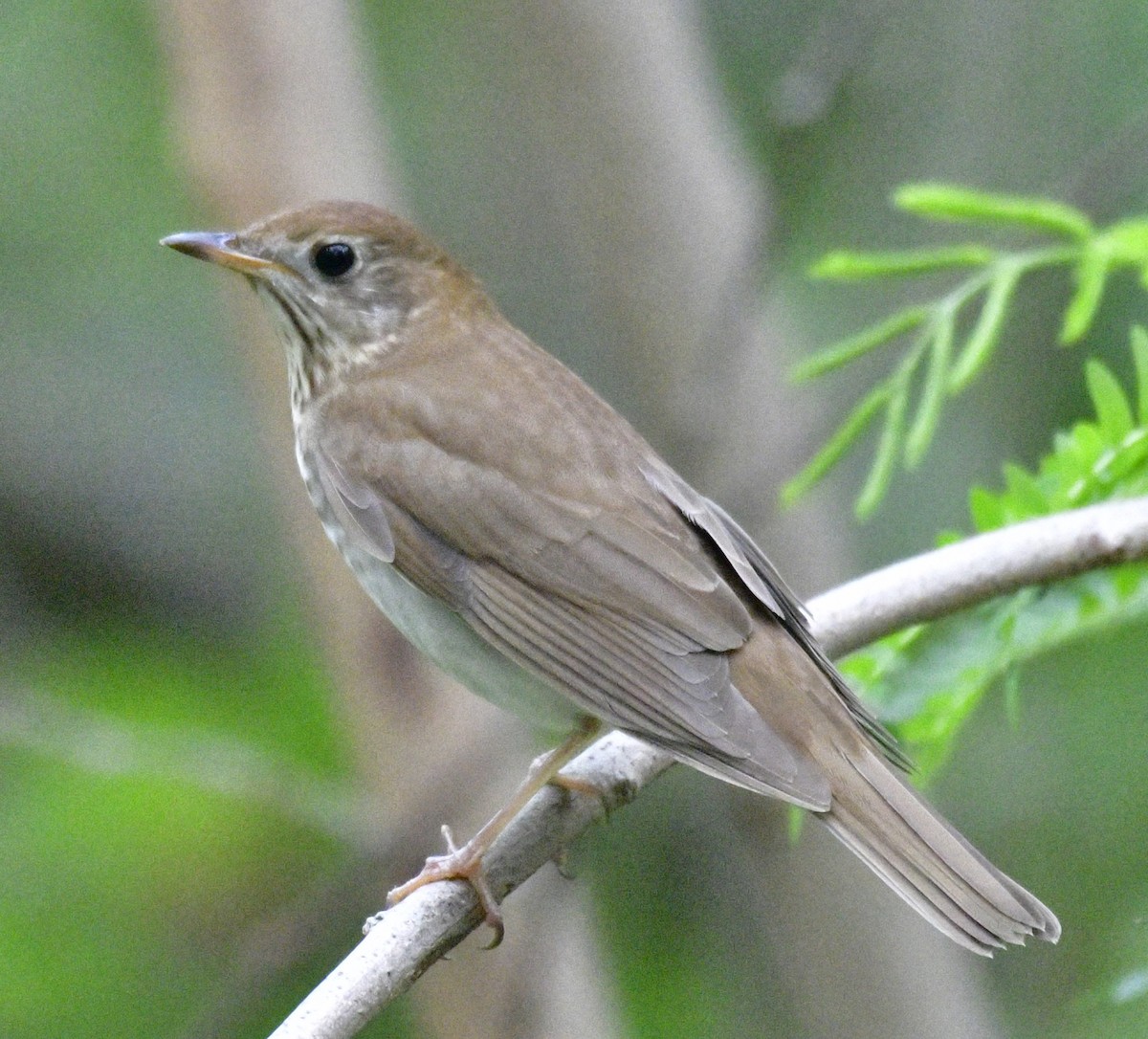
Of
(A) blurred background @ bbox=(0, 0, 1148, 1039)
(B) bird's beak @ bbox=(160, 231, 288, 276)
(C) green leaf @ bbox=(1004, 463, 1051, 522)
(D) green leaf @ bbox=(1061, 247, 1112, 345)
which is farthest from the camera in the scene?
(A) blurred background @ bbox=(0, 0, 1148, 1039)

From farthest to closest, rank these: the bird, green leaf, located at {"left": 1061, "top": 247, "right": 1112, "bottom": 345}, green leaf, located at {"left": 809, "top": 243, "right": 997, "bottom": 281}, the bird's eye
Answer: the bird's eye, green leaf, located at {"left": 809, "top": 243, "right": 997, "bottom": 281}, green leaf, located at {"left": 1061, "top": 247, "right": 1112, "bottom": 345}, the bird

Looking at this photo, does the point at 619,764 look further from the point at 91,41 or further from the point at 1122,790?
the point at 91,41

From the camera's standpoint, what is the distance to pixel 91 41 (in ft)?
28.3

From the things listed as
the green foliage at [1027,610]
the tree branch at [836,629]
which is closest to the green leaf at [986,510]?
the green foliage at [1027,610]

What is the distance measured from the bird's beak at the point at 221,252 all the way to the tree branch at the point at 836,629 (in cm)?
157

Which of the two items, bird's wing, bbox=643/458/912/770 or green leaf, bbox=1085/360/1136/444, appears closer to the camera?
green leaf, bbox=1085/360/1136/444

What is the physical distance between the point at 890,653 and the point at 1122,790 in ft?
4.22

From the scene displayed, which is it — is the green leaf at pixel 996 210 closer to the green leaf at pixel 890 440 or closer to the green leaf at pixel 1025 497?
the green leaf at pixel 890 440

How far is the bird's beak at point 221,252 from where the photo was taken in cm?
493

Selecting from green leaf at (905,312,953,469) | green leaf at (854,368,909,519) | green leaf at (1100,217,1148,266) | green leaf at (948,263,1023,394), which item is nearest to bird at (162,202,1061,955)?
green leaf at (854,368,909,519)

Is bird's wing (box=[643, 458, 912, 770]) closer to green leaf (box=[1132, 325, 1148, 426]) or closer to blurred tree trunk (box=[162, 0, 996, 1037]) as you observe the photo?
blurred tree trunk (box=[162, 0, 996, 1037])

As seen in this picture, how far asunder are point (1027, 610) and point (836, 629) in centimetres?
43

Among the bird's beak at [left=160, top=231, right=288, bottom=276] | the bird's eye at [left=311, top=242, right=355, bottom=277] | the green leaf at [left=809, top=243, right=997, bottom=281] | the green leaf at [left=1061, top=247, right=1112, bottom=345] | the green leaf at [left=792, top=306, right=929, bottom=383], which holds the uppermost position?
the bird's beak at [left=160, top=231, right=288, bottom=276]

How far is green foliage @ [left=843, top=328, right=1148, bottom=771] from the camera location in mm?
4020
